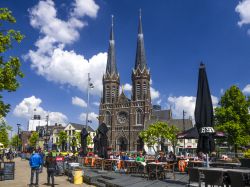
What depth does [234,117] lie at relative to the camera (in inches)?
1382

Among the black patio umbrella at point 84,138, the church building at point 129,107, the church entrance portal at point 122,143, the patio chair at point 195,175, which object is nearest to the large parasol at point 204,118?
the patio chair at point 195,175

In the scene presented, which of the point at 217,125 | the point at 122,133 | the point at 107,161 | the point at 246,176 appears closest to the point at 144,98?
the point at 122,133

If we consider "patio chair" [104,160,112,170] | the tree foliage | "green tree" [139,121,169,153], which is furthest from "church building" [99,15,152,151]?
"patio chair" [104,160,112,170]

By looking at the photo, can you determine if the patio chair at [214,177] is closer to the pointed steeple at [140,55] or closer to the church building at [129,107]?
the church building at [129,107]

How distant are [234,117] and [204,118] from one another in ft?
84.4

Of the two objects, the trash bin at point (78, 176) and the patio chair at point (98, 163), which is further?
the patio chair at point (98, 163)

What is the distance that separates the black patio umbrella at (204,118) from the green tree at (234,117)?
24489mm

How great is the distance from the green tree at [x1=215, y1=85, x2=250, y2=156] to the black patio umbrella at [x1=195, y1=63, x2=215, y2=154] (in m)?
24.5

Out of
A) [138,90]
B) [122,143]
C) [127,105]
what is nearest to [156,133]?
[122,143]

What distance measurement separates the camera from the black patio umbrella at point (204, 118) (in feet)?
36.8

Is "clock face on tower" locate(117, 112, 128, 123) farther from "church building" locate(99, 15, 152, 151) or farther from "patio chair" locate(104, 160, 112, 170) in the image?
"patio chair" locate(104, 160, 112, 170)

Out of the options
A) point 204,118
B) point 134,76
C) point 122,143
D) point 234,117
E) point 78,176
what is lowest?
point 78,176

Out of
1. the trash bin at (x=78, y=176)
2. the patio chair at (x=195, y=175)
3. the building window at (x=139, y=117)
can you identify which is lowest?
the trash bin at (x=78, y=176)

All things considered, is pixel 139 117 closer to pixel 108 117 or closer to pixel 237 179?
pixel 108 117
